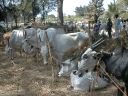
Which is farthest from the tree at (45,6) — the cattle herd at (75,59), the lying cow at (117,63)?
the lying cow at (117,63)

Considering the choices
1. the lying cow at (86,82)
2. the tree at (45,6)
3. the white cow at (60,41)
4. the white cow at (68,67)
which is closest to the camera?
the lying cow at (86,82)

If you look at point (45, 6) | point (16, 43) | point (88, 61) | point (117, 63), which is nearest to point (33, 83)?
point (88, 61)

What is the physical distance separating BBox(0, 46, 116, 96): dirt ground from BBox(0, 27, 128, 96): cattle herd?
25 centimetres

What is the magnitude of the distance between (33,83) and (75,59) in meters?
1.43

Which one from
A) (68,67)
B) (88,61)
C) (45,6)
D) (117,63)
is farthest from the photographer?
(45,6)

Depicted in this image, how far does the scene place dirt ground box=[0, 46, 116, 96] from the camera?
8.67m

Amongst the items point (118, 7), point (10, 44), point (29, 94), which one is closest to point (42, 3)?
point (118, 7)

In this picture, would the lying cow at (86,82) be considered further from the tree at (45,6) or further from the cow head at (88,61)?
the tree at (45,6)

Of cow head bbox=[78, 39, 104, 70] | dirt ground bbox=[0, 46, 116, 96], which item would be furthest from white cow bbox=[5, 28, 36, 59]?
cow head bbox=[78, 39, 104, 70]

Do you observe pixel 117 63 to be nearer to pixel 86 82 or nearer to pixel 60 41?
pixel 86 82

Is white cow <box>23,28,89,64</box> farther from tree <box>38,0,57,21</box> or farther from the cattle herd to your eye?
tree <box>38,0,57,21</box>

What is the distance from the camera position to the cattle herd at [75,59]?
22.0ft

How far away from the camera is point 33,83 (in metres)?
9.73

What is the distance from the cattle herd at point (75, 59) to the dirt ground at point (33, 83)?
0.81 ft
